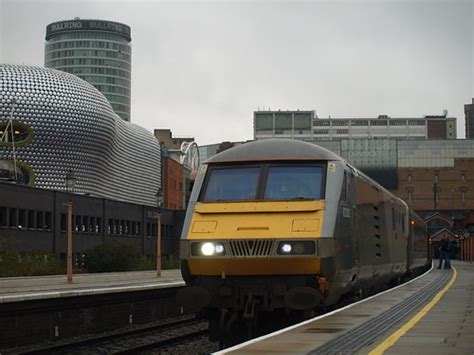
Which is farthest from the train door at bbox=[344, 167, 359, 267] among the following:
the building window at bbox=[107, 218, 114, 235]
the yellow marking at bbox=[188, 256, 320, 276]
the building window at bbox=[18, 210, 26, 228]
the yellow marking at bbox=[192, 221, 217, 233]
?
the building window at bbox=[107, 218, 114, 235]

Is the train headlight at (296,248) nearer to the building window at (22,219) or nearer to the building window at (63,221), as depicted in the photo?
the building window at (22,219)

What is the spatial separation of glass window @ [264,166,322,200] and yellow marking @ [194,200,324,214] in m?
0.26

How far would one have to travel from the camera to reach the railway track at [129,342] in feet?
59.8

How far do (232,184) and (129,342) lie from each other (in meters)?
6.56

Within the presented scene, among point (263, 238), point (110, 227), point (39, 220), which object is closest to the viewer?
point (263, 238)

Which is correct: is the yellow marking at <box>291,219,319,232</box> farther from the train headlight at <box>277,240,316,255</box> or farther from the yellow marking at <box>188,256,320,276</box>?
the yellow marking at <box>188,256,320,276</box>

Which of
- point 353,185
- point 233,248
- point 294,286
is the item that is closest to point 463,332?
point 294,286

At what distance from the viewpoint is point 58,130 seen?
12681 centimetres

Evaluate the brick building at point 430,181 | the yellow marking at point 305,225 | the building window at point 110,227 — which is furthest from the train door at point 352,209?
the brick building at point 430,181

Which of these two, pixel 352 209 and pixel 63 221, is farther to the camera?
pixel 63 221

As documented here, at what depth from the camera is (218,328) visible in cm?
1556

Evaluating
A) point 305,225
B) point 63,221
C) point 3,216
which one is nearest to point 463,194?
point 63,221

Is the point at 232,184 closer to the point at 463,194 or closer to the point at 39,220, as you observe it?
the point at 39,220

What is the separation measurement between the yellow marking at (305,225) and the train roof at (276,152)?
169 cm
